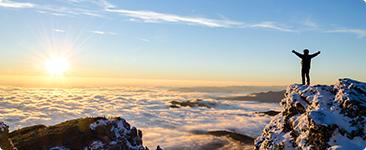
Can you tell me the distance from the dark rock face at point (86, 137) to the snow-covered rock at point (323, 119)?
14186 mm

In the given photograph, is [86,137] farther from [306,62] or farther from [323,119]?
[323,119]

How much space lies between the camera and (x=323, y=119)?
1695cm

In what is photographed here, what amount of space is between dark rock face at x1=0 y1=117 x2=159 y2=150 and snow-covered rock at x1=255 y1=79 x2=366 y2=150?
1419cm

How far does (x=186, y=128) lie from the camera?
409 feet

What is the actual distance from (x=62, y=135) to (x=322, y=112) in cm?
2181

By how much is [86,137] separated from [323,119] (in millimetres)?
20005

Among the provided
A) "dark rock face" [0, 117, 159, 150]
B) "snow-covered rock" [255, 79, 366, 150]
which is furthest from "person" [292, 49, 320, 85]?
"dark rock face" [0, 117, 159, 150]

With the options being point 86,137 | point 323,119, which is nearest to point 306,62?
point 323,119

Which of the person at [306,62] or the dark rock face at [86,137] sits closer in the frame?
the person at [306,62]

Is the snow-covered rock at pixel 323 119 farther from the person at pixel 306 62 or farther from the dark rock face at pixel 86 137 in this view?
the dark rock face at pixel 86 137

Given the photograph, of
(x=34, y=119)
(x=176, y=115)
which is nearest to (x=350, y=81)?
(x=34, y=119)

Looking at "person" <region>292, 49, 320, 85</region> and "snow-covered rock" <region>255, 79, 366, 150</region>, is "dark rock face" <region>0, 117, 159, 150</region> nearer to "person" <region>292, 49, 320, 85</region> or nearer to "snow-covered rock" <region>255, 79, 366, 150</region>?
"snow-covered rock" <region>255, 79, 366, 150</region>

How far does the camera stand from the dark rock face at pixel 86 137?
30.1 metres

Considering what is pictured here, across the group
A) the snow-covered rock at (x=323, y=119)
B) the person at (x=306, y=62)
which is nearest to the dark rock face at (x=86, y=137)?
the snow-covered rock at (x=323, y=119)
